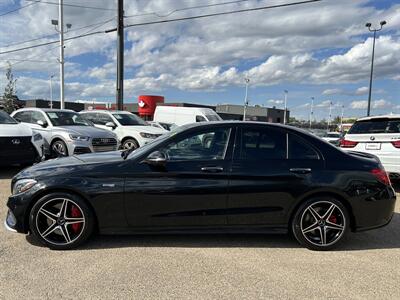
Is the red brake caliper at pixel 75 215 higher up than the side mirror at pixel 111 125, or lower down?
lower down

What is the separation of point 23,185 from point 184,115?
19.4 meters

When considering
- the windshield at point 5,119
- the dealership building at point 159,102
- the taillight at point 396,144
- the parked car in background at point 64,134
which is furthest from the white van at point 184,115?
the dealership building at point 159,102

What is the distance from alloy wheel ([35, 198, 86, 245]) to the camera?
4176mm

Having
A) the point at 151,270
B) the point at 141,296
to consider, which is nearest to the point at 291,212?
the point at 151,270

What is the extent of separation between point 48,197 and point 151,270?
1.45 metres

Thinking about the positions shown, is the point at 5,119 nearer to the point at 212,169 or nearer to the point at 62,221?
the point at 62,221

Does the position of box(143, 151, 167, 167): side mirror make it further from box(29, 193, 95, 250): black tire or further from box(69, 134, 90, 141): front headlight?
box(69, 134, 90, 141): front headlight

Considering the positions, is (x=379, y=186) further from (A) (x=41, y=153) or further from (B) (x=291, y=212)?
(A) (x=41, y=153)

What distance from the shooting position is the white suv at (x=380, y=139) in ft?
24.2

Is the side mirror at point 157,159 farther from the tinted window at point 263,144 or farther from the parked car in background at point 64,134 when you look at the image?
the parked car in background at point 64,134

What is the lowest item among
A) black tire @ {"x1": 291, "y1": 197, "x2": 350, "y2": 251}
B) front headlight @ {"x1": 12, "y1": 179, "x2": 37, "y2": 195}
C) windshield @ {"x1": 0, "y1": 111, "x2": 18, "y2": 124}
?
black tire @ {"x1": 291, "y1": 197, "x2": 350, "y2": 251}

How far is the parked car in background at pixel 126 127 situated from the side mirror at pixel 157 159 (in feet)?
25.0

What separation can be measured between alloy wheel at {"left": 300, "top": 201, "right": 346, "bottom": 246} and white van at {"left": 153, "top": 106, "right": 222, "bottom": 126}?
57.1ft

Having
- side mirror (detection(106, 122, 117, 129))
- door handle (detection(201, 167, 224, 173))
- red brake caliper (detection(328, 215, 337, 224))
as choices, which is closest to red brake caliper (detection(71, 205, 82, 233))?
door handle (detection(201, 167, 224, 173))
